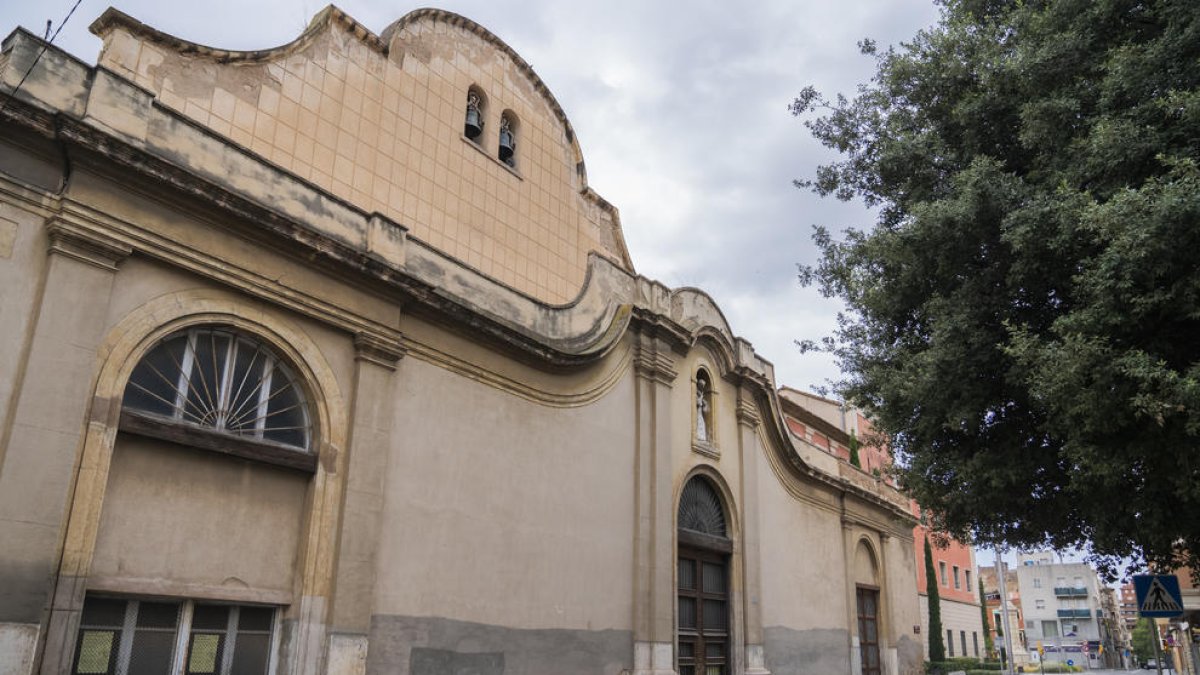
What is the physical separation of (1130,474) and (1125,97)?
4.33 m

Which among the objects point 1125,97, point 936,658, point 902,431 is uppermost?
point 1125,97

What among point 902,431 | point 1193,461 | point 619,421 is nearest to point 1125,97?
point 1193,461

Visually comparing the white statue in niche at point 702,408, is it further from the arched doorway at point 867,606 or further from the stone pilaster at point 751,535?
the arched doorway at point 867,606

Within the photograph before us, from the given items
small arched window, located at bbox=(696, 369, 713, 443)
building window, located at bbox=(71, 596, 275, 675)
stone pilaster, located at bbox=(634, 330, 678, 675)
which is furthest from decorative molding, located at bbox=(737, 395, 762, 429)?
building window, located at bbox=(71, 596, 275, 675)

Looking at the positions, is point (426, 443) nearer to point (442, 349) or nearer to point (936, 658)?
point (442, 349)

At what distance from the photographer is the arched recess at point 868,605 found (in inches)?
854

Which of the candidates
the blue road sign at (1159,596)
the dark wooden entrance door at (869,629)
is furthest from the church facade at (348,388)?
the blue road sign at (1159,596)

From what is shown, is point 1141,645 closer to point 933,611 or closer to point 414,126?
point 933,611

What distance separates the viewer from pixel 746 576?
55.0 feet

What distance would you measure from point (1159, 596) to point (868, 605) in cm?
1213

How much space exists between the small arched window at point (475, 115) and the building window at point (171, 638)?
9.19 m

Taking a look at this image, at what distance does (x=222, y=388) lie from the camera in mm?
8961

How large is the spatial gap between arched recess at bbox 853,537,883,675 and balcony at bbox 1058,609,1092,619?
80541 mm

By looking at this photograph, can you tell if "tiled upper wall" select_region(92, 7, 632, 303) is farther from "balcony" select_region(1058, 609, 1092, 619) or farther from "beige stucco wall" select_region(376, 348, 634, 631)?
"balcony" select_region(1058, 609, 1092, 619)
